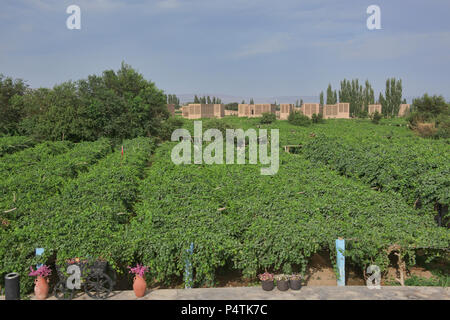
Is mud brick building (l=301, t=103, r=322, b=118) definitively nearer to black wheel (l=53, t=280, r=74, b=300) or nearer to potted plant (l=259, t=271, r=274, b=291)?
potted plant (l=259, t=271, r=274, b=291)

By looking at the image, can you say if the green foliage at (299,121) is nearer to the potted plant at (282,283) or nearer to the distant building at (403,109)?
the distant building at (403,109)

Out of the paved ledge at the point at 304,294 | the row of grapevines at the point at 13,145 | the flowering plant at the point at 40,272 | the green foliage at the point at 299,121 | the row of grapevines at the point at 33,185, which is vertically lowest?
the paved ledge at the point at 304,294

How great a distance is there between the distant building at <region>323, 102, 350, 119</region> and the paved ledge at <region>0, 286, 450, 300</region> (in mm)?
58851

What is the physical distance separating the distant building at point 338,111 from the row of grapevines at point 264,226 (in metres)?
54.6

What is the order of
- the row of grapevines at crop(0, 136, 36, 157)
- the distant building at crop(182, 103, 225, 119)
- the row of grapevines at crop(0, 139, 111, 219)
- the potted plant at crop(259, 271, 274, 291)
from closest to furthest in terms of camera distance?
the potted plant at crop(259, 271, 274, 291) < the row of grapevines at crop(0, 139, 111, 219) < the row of grapevines at crop(0, 136, 36, 157) < the distant building at crop(182, 103, 225, 119)

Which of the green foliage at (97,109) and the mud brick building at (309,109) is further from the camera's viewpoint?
the mud brick building at (309,109)

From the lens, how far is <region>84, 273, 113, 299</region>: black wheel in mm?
5637

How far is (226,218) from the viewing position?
25.2 feet

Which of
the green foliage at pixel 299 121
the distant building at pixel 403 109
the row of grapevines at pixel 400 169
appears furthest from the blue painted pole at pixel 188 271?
the distant building at pixel 403 109

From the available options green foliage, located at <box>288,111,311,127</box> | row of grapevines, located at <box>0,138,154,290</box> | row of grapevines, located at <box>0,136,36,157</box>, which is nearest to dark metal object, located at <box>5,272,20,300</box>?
row of grapevines, located at <box>0,138,154,290</box>

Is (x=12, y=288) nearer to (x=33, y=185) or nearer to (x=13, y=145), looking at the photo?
(x=33, y=185)

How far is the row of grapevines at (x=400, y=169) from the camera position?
9.57m

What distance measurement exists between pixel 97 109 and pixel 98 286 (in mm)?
26734

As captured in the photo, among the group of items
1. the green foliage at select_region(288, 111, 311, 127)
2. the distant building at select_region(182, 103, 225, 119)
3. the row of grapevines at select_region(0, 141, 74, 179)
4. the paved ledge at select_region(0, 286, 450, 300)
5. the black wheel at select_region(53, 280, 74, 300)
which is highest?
the distant building at select_region(182, 103, 225, 119)
